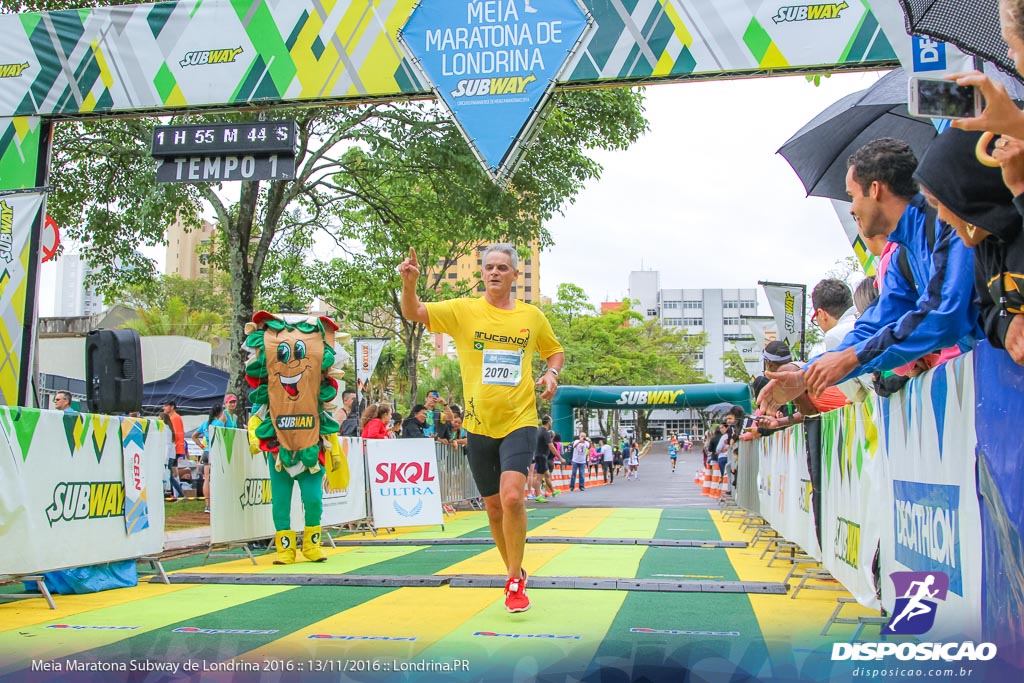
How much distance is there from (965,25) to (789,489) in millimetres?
4893

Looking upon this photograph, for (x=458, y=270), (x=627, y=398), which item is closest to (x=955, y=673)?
(x=458, y=270)

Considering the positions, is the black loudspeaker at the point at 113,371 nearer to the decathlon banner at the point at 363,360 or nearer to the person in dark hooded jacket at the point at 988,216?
the person in dark hooded jacket at the point at 988,216

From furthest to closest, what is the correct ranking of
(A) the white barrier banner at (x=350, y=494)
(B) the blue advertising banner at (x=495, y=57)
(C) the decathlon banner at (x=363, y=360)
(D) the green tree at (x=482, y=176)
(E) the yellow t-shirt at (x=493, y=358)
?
(C) the decathlon banner at (x=363, y=360), (D) the green tree at (x=482, y=176), (A) the white barrier banner at (x=350, y=494), (B) the blue advertising banner at (x=495, y=57), (E) the yellow t-shirt at (x=493, y=358)

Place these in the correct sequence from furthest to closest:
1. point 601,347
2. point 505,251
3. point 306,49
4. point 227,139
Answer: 1. point 601,347
2. point 306,49
3. point 227,139
4. point 505,251

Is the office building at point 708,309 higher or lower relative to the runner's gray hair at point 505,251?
higher

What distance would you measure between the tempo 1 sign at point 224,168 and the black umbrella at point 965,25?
6.71m

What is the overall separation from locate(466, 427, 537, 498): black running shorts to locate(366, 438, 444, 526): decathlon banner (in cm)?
710

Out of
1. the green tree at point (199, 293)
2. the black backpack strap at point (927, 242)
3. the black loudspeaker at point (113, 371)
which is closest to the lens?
the black backpack strap at point (927, 242)

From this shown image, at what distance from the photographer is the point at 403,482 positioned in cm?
1299

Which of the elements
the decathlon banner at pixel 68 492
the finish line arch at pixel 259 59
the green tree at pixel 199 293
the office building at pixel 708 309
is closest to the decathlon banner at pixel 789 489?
the finish line arch at pixel 259 59

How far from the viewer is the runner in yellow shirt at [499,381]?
533 centimetres

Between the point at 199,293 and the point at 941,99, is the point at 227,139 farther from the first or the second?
the point at 199,293

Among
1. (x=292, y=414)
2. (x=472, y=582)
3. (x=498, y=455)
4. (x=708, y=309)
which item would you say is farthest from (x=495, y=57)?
Answer: (x=708, y=309)

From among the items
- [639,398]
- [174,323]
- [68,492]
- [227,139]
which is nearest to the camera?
[68,492]
